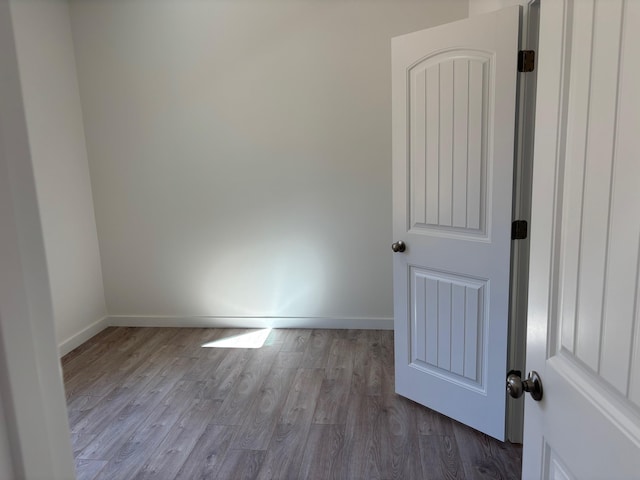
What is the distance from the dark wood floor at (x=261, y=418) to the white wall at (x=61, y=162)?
1.30ft

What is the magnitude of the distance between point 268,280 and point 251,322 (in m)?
0.40

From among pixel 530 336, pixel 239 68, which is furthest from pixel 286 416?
pixel 239 68

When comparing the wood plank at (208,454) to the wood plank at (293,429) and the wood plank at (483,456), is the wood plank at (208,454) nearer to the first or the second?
the wood plank at (293,429)

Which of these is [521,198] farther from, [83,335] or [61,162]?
[83,335]

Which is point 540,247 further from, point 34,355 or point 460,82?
point 460,82

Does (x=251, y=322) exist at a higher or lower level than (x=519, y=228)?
lower

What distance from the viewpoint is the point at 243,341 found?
3621mm

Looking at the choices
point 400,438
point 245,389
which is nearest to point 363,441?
point 400,438

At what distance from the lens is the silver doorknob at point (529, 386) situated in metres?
0.98

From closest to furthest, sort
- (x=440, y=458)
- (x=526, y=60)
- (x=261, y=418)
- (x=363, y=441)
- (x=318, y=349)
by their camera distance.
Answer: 1. (x=526, y=60)
2. (x=440, y=458)
3. (x=363, y=441)
4. (x=261, y=418)
5. (x=318, y=349)

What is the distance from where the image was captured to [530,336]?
3.43 feet

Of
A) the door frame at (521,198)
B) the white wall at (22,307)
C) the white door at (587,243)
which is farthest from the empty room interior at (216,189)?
the white wall at (22,307)

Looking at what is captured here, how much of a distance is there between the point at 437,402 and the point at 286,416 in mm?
843

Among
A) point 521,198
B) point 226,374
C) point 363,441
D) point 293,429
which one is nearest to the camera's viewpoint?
point 521,198
